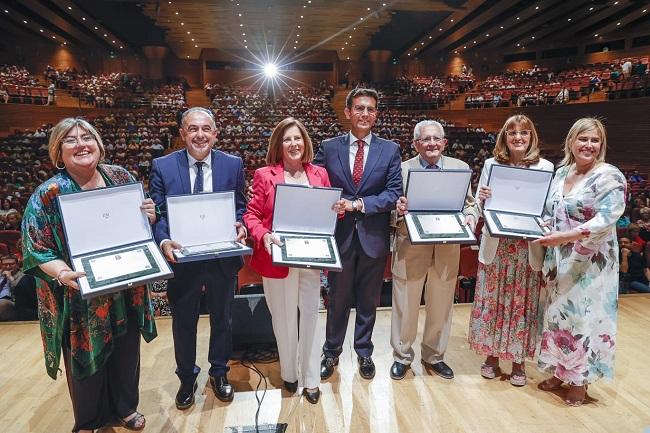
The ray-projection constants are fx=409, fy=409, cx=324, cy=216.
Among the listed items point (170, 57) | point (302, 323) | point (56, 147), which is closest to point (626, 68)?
point (170, 57)

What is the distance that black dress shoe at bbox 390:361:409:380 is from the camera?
93.9 inches

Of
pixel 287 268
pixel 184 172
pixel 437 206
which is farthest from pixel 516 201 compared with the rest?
pixel 184 172

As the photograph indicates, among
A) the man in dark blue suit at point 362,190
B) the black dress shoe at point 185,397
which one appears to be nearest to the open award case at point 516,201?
the man in dark blue suit at point 362,190

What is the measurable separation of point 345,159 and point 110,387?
1.60m

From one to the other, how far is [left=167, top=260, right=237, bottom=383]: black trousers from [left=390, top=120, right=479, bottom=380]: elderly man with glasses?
95 centimetres

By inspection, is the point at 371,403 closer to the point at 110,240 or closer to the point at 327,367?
the point at 327,367

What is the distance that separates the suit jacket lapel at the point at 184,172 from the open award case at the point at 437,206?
3.57 ft

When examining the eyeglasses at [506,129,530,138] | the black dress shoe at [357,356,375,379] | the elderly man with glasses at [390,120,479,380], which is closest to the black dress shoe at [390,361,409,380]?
the elderly man with glasses at [390,120,479,380]

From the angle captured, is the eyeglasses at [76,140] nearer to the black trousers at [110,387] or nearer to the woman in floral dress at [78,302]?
the woman in floral dress at [78,302]

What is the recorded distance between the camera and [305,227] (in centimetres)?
200

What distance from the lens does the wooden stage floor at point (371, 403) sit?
201cm

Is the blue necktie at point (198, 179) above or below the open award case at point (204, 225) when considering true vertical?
above

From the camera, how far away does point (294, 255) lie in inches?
72.2

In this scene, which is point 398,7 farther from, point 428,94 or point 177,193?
point 177,193
